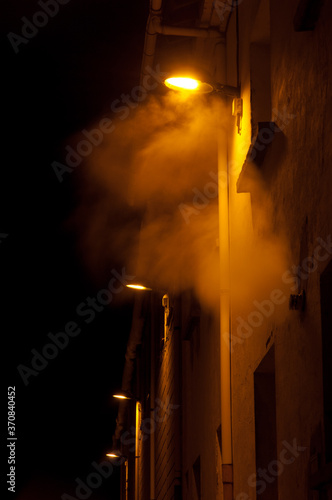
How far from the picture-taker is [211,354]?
10148mm

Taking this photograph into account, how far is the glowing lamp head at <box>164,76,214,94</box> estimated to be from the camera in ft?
25.9

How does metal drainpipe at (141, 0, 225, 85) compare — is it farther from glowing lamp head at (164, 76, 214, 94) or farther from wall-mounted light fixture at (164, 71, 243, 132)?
glowing lamp head at (164, 76, 214, 94)

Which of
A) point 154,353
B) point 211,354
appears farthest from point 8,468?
point 211,354

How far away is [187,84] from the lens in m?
7.96

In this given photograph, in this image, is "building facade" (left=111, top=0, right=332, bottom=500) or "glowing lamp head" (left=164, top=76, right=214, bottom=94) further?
"glowing lamp head" (left=164, top=76, right=214, bottom=94)

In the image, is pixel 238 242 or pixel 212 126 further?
pixel 212 126

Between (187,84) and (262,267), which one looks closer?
(262,267)

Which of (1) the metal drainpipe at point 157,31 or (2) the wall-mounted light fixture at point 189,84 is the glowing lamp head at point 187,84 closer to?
(2) the wall-mounted light fixture at point 189,84

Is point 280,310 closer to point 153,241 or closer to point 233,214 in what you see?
point 233,214

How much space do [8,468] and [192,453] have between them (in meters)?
36.3

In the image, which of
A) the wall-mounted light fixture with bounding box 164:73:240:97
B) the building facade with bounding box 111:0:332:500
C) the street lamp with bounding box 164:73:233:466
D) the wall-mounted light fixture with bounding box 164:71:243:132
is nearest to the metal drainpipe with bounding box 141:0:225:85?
the building facade with bounding box 111:0:332:500

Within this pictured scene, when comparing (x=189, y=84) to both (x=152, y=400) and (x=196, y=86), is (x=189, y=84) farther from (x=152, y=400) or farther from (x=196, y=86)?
(x=152, y=400)

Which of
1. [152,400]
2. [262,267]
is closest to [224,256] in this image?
[262,267]

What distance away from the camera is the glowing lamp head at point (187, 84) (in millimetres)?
7902
